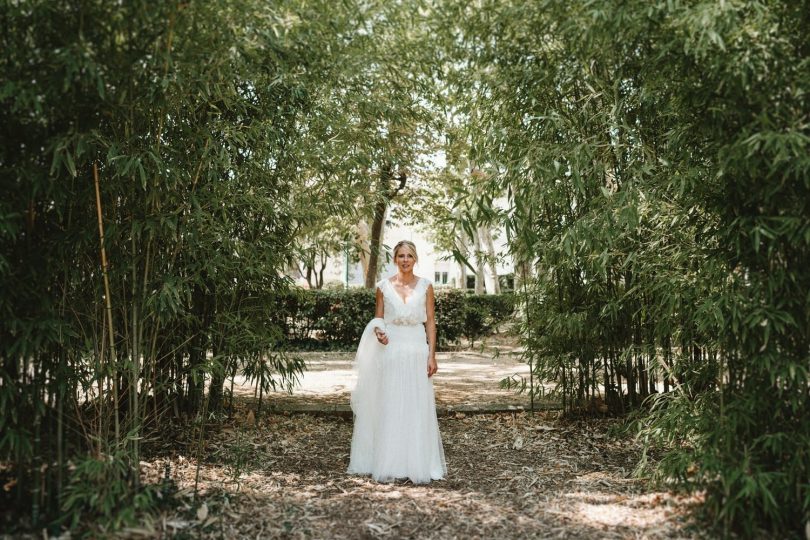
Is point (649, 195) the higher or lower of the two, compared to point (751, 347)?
higher

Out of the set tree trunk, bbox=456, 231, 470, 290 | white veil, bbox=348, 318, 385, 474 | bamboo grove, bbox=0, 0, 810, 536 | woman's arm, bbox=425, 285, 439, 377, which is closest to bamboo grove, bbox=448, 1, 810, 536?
bamboo grove, bbox=0, 0, 810, 536

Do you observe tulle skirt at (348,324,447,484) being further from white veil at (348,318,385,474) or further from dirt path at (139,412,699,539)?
dirt path at (139,412,699,539)

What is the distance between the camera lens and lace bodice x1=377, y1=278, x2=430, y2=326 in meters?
3.78

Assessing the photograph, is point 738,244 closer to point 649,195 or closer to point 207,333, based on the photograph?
point 649,195

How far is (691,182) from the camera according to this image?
2910 mm

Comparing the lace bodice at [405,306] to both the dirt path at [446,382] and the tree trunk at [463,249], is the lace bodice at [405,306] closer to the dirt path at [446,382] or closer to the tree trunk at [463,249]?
the tree trunk at [463,249]

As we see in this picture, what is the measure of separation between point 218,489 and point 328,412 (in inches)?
79.5

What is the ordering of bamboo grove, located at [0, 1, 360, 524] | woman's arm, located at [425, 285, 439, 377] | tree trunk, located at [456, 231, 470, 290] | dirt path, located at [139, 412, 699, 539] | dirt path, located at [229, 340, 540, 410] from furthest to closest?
1. dirt path, located at [229, 340, 540, 410]
2. tree trunk, located at [456, 231, 470, 290]
3. woman's arm, located at [425, 285, 439, 377]
4. dirt path, located at [139, 412, 699, 539]
5. bamboo grove, located at [0, 1, 360, 524]

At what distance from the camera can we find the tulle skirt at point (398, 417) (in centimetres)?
363

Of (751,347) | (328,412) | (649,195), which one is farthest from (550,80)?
(328,412)

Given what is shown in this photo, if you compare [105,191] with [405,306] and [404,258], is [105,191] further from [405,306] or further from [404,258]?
[405,306]

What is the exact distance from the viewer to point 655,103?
3.30m

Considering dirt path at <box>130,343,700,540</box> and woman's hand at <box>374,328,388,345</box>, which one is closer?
dirt path at <box>130,343,700,540</box>

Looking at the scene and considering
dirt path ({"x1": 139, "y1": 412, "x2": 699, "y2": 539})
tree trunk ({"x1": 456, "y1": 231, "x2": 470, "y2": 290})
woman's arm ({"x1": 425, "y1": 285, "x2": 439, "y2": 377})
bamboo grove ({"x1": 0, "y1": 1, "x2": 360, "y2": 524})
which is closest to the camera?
bamboo grove ({"x1": 0, "y1": 1, "x2": 360, "y2": 524})
